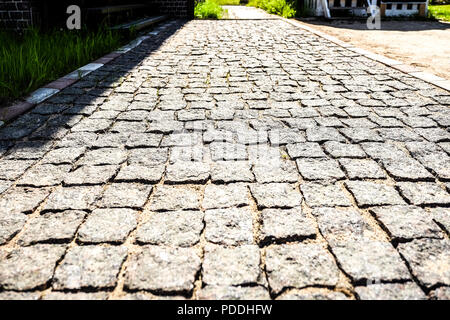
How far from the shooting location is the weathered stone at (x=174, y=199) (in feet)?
6.20

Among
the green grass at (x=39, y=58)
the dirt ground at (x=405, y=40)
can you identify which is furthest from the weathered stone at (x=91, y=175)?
the dirt ground at (x=405, y=40)

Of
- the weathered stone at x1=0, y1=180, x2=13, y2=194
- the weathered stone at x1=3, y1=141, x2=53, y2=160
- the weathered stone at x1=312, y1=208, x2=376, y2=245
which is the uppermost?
the weathered stone at x1=3, y1=141, x2=53, y2=160

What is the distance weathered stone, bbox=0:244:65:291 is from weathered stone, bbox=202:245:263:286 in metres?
0.65

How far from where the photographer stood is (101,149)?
2551 mm

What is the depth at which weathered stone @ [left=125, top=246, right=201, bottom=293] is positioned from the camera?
1382 millimetres

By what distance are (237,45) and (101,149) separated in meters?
4.85

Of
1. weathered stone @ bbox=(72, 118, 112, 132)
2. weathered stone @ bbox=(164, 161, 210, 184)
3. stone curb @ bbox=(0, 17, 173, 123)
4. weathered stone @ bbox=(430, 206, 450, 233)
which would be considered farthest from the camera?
stone curb @ bbox=(0, 17, 173, 123)

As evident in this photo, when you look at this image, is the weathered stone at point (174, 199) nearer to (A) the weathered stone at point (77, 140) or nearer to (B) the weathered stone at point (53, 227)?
(B) the weathered stone at point (53, 227)

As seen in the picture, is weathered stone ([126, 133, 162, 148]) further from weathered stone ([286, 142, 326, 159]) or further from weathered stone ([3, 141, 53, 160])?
weathered stone ([286, 142, 326, 159])

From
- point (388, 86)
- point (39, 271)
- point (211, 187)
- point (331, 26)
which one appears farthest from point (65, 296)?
point (331, 26)

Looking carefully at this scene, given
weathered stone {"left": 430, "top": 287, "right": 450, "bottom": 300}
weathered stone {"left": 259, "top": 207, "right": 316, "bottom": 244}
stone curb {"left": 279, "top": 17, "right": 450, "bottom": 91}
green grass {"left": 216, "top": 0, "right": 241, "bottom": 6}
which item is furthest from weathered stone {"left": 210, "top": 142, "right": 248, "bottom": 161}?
green grass {"left": 216, "top": 0, "right": 241, "bottom": 6}

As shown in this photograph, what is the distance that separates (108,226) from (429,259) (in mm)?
1477

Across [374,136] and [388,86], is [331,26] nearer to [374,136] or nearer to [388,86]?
[388,86]

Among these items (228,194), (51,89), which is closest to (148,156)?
(228,194)
